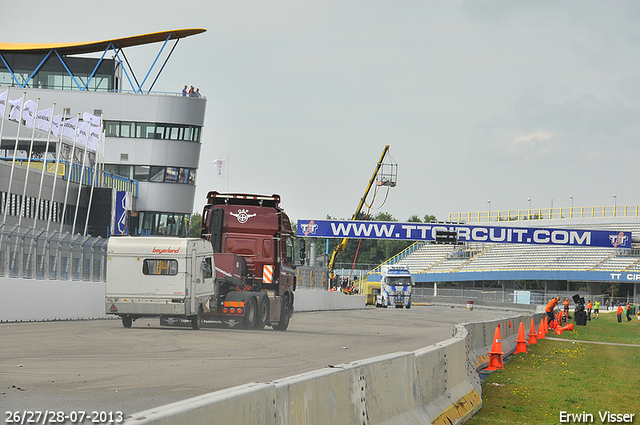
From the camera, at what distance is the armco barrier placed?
173 inches

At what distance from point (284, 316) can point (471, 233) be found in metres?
45.6

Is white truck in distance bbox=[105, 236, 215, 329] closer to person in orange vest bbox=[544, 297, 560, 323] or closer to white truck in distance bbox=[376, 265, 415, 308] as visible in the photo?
person in orange vest bbox=[544, 297, 560, 323]

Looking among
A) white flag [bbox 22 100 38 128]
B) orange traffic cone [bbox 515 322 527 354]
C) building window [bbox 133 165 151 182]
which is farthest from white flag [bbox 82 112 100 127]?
orange traffic cone [bbox 515 322 527 354]

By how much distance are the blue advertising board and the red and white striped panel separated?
44.3m

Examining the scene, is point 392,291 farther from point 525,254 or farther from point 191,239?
point 191,239

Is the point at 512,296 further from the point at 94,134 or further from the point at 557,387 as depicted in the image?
the point at 557,387

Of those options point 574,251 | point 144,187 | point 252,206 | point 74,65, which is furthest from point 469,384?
point 574,251

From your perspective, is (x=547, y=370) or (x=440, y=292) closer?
(x=547, y=370)

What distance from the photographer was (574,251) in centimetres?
8881

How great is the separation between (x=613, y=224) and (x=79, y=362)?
85.2 meters

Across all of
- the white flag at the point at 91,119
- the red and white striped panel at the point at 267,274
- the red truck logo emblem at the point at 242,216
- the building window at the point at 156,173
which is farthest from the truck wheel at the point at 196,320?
the building window at the point at 156,173

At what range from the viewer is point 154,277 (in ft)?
73.9

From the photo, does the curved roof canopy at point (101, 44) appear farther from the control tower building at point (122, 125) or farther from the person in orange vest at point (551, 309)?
the person in orange vest at point (551, 309)

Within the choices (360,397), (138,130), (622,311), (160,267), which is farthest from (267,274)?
(138,130)
